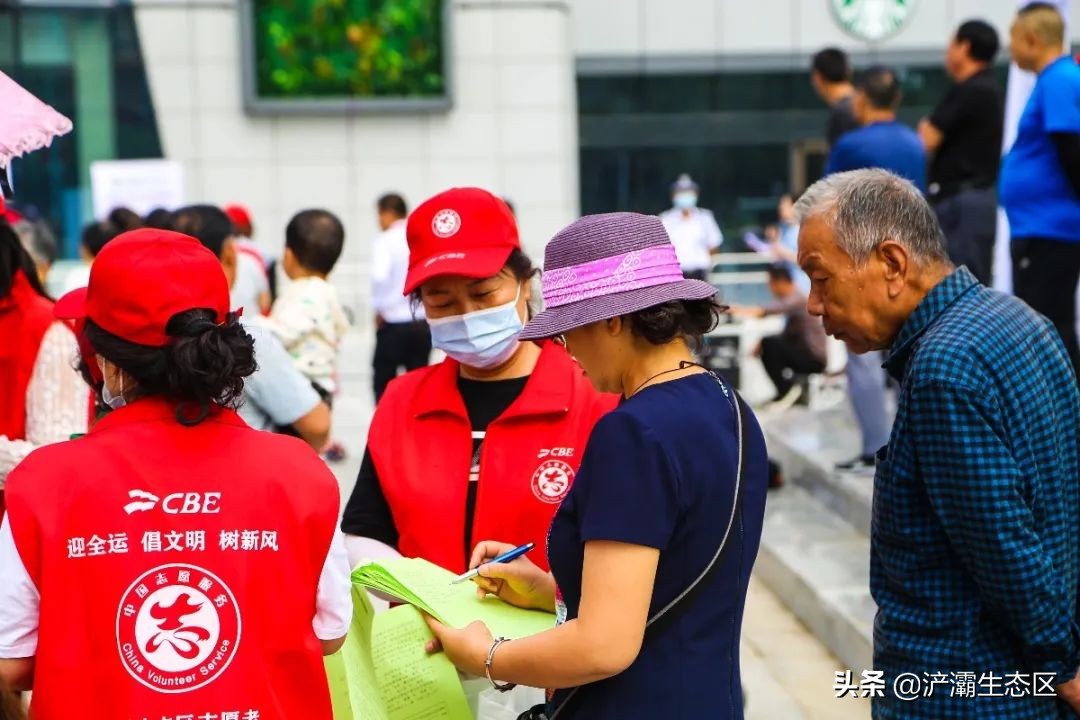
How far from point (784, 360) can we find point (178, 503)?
29.1 ft

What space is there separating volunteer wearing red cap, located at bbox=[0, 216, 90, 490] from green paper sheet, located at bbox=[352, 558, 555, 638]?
139 cm

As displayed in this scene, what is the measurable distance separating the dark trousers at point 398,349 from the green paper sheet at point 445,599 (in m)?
6.86

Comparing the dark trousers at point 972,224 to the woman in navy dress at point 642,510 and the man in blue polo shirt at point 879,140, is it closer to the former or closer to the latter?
the man in blue polo shirt at point 879,140

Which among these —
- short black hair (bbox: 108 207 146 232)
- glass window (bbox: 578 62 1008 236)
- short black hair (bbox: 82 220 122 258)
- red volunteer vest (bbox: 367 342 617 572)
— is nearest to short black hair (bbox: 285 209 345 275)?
short black hair (bbox: 82 220 122 258)

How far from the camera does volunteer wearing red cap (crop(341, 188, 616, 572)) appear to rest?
297 centimetres

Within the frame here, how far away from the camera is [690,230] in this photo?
16.2 metres

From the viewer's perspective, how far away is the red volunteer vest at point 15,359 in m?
3.65

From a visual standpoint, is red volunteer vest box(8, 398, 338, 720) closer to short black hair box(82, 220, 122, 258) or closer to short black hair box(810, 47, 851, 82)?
short black hair box(82, 220, 122, 258)

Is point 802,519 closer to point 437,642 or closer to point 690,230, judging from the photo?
point 437,642

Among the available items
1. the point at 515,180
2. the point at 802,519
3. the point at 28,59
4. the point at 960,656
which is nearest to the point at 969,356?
the point at 960,656

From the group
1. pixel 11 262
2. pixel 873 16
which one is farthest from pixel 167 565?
pixel 873 16

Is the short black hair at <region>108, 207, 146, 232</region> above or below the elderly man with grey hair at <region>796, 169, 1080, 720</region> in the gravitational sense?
above

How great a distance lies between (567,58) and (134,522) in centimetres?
1650

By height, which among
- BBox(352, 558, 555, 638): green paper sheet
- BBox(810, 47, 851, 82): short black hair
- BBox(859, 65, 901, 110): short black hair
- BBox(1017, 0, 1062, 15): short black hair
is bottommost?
BBox(352, 558, 555, 638): green paper sheet
